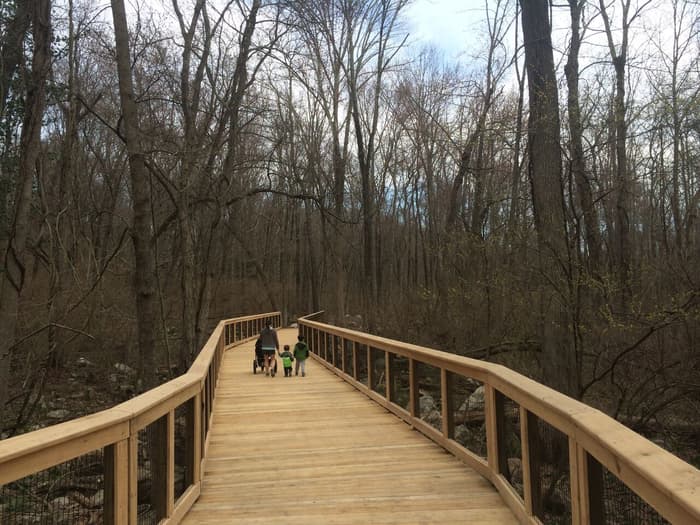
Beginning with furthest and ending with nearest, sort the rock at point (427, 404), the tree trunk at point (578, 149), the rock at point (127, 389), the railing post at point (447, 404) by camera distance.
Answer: the rock at point (127, 389), the tree trunk at point (578, 149), the rock at point (427, 404), the railing post at point (447, 404)

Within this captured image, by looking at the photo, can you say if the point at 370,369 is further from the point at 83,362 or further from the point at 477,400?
the point at 83,362

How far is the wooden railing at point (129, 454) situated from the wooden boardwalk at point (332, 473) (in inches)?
13.9

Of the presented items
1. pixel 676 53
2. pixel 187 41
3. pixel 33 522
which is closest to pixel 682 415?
pixel 33 522

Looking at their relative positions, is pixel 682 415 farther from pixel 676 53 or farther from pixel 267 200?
pixel 267 200

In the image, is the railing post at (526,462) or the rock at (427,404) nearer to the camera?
the railing post at (526,462)

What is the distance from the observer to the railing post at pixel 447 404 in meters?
5.47

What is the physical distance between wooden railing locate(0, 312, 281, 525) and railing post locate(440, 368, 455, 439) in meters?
2.33

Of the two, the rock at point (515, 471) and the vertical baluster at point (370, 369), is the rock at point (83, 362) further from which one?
the rock at point (515, 471)

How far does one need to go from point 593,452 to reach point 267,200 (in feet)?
131

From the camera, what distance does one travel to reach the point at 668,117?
10609 millimetres

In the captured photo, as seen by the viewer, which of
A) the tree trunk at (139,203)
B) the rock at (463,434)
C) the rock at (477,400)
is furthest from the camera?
the rock at (477,400)

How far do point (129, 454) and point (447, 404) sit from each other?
3.29 metres

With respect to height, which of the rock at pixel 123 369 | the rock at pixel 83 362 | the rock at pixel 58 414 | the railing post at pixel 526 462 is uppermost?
the railing post at pixel 526 462

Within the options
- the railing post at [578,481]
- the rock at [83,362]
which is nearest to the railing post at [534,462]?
the railing post at [578,481]
